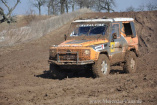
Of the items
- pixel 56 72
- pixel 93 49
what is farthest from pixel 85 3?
pixel 93 49

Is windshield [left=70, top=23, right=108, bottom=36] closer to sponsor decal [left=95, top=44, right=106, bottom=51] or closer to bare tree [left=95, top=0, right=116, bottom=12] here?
sponsor decal [left=95, top=44, right=106, bottom=51]

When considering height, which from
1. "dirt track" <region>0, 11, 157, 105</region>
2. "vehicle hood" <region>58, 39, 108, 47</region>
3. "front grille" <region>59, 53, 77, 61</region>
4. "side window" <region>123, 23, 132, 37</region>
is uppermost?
"side window" <region>123, 23, 132, 37</region>

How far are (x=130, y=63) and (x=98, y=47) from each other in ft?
7.21

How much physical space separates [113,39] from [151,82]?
2899mm

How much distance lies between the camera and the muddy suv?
9.98 meters

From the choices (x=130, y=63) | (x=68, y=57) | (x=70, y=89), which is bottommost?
(x=70, y=89)

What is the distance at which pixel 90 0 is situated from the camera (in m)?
64.3

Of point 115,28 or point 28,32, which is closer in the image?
point 115,28

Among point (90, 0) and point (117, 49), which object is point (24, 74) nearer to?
point (117, 49)

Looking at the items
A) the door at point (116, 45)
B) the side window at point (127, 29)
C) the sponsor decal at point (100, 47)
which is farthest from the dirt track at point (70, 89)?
the side window at point (127, 29)

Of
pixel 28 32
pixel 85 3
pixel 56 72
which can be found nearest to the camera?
pixel 56 72

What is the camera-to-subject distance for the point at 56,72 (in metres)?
10.9

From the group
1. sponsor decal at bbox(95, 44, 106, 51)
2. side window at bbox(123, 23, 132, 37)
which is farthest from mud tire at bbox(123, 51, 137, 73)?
sponsor decal at bbox(95, 44, 106, 51)

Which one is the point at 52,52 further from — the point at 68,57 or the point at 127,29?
the point at 127,29
